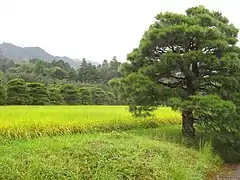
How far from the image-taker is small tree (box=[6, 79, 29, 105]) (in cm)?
3388

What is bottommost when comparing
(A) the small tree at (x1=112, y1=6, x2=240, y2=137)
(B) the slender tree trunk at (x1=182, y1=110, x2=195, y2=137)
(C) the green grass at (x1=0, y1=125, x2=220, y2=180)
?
(C) the green grass at (x1=0, y1=125, x2=220, y2=180)

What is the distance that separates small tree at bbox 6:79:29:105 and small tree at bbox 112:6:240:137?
2189 cm

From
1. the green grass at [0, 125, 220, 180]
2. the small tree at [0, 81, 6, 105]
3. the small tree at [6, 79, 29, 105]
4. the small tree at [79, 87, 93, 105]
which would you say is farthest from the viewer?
the small tree at [79, 87, 93, 105]

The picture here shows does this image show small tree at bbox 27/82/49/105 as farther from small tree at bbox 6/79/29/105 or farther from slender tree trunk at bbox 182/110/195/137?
slender tree trunk at bbox 182/110/195/137

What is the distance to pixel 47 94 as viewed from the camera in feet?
121

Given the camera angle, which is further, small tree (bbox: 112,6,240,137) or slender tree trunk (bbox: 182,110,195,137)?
slender tree trunk (bbox: 182,110,195,137)

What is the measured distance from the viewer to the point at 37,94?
118ft

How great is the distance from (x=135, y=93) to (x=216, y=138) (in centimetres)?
359

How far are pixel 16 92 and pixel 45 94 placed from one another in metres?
3.41

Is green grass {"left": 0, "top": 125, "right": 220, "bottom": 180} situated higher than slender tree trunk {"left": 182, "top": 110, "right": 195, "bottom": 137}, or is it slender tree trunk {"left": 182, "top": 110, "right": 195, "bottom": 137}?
slender tree trunk {"left": 182, "top": 110, "right": 195, "bottom": 137}

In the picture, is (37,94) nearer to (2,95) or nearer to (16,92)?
(16,92)

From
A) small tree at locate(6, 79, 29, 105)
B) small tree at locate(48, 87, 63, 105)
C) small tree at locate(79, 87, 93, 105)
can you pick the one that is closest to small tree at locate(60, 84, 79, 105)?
small tree at locate(79, 87, 93, 105)

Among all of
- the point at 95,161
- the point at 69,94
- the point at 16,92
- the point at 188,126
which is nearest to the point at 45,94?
the point at 16,92

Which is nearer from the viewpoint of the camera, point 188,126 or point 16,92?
point 188,126
